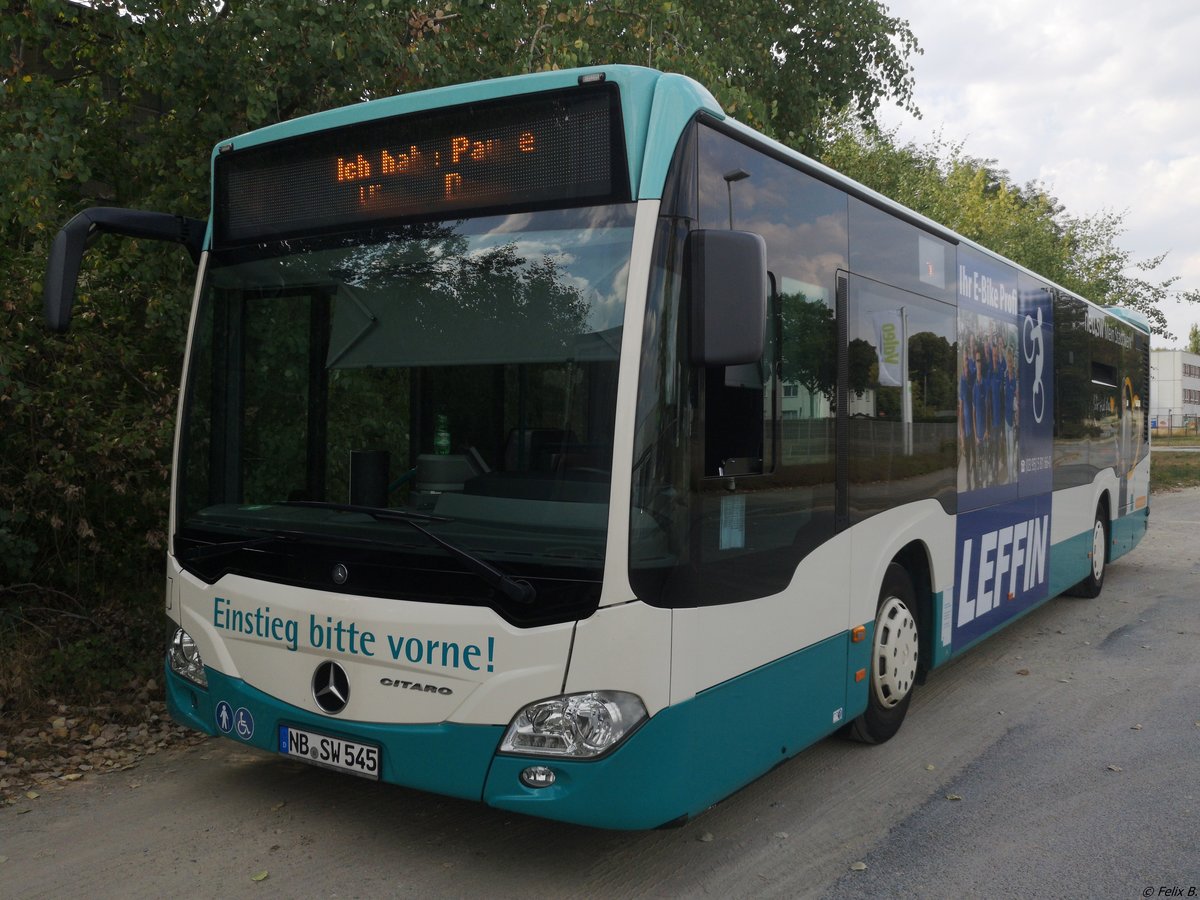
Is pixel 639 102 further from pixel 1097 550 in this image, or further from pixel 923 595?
pixel 1097 550

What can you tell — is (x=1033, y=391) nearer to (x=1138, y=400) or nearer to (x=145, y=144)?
(x=1138, y=400)

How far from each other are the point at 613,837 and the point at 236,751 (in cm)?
222

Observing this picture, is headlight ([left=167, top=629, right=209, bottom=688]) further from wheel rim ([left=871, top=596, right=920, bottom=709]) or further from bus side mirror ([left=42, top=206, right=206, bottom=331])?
wheel rim ([left=871, top=596, right=920, bottom=709])

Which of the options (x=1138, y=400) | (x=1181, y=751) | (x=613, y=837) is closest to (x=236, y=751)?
(x=613, y=837)

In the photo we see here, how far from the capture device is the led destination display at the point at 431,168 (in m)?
3.67

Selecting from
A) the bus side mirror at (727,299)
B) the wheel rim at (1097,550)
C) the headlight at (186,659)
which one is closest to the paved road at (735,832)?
the headlight at (186,659)

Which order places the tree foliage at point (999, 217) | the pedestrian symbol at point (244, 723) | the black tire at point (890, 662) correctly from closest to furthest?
1. the pedestrian symbol at point (244, 723)
2. the black tire at point (890, 662)
3. the tree foliage at point (999, 217)

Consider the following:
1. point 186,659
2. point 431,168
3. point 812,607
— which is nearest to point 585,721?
point 812,607

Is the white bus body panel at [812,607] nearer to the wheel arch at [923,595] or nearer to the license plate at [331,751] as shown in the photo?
the wheel arch at [923,595]

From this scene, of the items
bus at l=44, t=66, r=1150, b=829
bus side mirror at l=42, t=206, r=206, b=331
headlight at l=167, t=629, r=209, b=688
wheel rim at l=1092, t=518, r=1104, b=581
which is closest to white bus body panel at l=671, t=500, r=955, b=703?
bus at l=44, t=66, r=1150, b=829

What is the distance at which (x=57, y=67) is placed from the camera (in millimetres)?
7312

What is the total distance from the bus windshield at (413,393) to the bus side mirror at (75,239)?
0.96 ft

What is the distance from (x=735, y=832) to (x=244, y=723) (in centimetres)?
202

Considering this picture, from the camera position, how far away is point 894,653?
5.49 m
